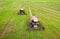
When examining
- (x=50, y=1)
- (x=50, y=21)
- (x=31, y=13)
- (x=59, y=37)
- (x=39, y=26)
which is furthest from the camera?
(x=50, y=1)

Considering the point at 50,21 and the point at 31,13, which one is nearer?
the point at 50,21

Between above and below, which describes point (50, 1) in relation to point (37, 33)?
above

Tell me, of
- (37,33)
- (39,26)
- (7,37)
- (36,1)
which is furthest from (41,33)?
(36,1)

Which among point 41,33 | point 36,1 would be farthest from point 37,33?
point 36,1

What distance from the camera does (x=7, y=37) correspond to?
12.4 m

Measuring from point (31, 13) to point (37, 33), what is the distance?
20.2ft

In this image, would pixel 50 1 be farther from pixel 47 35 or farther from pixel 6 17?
pixel 47 35

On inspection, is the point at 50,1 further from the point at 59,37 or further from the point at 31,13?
the point at 59,37

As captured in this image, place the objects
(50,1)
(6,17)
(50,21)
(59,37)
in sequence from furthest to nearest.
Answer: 1. (50,1)
2. (6,17)
3. (50,21)
4. (59,37)

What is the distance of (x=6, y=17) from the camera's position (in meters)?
17.4

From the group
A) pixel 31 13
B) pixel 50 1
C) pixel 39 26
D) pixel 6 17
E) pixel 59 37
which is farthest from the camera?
pixel 50 1

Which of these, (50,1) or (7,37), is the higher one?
(50,1)

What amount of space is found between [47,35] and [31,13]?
6611mm

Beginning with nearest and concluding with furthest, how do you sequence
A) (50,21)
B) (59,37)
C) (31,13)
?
(59,37) < (50,21) < (31,13)
